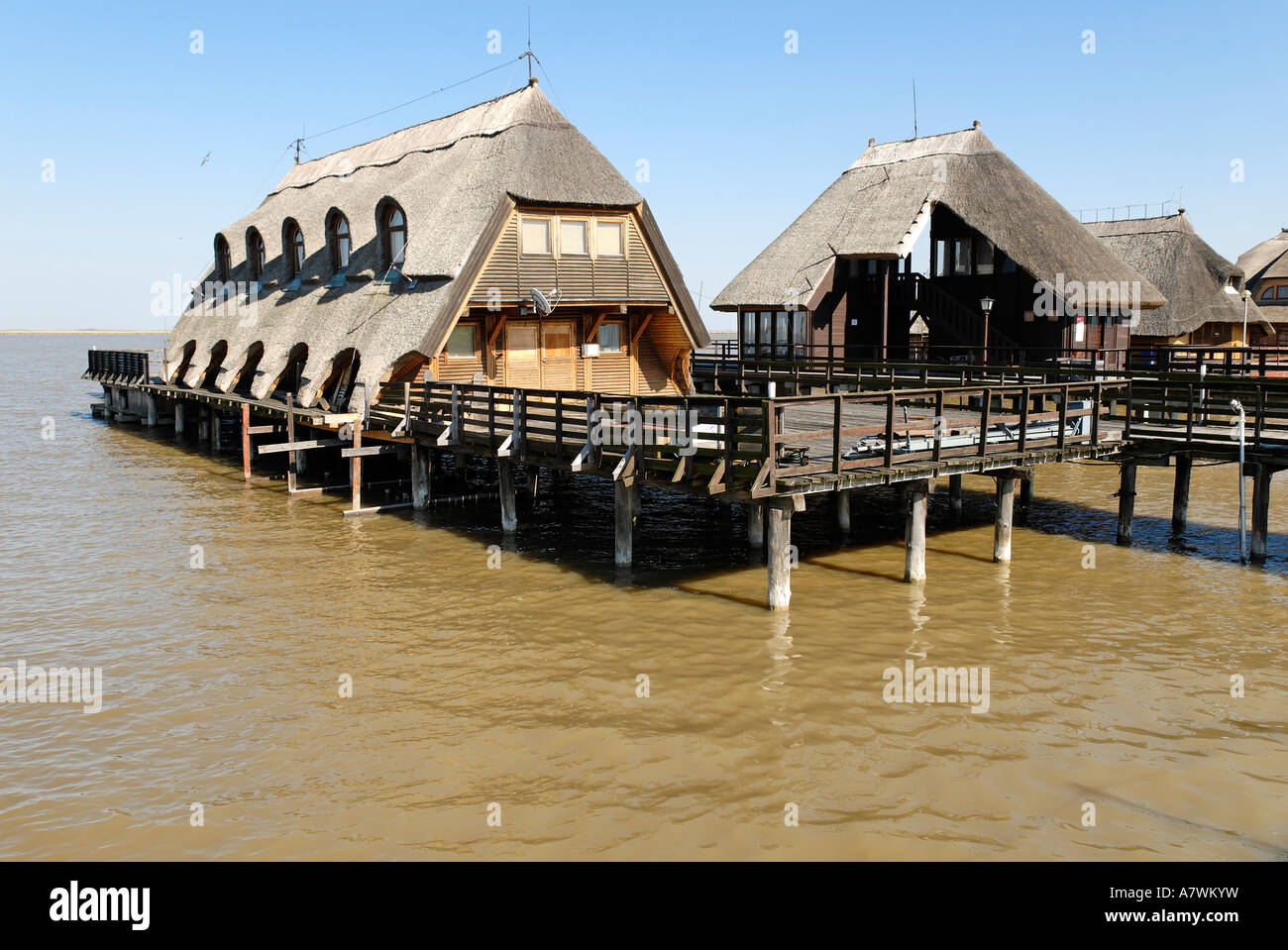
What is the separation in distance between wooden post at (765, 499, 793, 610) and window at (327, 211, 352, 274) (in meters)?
19.3

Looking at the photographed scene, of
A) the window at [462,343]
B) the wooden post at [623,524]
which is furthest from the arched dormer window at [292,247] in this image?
the wooden post at [623,524]

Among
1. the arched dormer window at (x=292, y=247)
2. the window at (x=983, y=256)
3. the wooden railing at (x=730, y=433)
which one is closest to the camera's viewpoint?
the wooden railing at (x=730, y=433)

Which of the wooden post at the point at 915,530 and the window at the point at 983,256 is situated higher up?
the window at the point at 983,256

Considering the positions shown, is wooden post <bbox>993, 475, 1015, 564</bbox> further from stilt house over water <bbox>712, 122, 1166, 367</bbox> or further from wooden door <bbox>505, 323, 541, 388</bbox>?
stilt house over water <bbox>712, 122, 1166, 367</bbox>

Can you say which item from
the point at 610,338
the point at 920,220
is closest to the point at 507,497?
the point at 610,338

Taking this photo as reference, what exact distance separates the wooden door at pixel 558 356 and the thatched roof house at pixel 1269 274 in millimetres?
49019

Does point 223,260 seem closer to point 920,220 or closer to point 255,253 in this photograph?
point 255,253

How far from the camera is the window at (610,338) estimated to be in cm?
2703

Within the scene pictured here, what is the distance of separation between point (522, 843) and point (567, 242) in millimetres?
18485

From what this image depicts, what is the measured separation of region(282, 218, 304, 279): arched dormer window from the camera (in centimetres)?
3234

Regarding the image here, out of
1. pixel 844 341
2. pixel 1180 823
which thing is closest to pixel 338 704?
pixel 1180 823

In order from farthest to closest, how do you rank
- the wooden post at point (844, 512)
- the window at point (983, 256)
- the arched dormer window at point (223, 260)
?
the arched dormer window at point (223, 260) → the window at point (983, 256) → the wooden post at point (844, 512)

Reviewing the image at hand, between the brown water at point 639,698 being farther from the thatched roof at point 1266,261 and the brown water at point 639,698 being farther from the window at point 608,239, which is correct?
the thatched roof at point 1266,261

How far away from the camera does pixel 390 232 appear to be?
2703 centimetres
